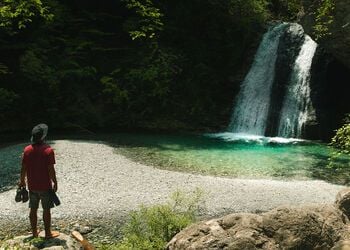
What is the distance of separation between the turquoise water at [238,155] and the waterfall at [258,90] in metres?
1.37

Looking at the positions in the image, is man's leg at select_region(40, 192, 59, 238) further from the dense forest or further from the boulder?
the dense forest

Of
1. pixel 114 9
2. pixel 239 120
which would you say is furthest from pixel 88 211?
pixel 114 9

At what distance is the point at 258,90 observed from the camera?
24453mm

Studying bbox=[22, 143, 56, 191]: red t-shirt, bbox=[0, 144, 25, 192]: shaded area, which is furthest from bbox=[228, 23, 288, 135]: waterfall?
bbox=[22, 143, 56, 191]: red t-shirt

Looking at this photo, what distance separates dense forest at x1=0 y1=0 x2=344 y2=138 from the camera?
2214cm

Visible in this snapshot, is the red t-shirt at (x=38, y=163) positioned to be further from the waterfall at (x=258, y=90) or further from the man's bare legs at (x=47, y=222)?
the waterfall at (x=258, y=90)

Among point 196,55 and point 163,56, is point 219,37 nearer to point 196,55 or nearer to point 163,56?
point 196,55

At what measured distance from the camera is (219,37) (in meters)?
25.5

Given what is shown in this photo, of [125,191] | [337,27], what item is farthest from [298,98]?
[125,191]

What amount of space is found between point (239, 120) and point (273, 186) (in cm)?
1095

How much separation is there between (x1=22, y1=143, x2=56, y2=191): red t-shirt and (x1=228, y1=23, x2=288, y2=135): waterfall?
663 inches

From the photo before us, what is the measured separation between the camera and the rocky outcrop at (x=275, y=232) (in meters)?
6.87

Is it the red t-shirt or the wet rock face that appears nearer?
the red t-shirt

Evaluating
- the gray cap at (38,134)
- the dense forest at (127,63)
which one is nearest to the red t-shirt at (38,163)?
the gray cap at (38,134)
